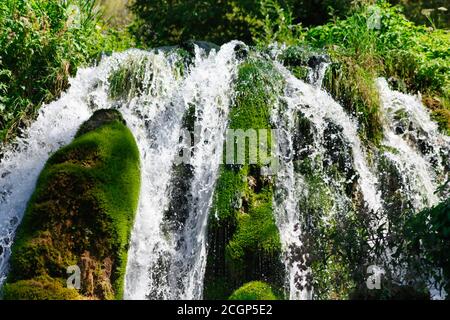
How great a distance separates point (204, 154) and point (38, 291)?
2559 millimetres

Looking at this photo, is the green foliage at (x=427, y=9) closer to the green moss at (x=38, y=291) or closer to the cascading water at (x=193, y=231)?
the cascading water at (x=193, y=231)

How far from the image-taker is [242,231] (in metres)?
6.35

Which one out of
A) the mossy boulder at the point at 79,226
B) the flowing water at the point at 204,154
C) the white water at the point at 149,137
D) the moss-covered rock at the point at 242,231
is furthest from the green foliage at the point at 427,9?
the mossy boulder at the point at 79,226

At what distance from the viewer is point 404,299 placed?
552cm

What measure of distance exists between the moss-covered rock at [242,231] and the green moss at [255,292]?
1.20 ft

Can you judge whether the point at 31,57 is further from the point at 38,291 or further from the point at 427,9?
the point at 427,9

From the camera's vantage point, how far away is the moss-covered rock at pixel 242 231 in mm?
6184

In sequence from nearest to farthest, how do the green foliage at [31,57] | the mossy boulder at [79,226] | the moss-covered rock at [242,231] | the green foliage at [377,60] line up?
the mossy boulder at [79,226] < the moss-covered rock at [242,231] < the green foliage at [377,60] < the green foliage at [31,57]

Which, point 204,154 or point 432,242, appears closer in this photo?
point 432,242

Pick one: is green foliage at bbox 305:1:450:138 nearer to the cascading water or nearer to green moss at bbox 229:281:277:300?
the cascading water

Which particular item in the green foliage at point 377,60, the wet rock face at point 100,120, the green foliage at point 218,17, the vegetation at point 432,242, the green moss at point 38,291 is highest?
the green foliage at point 218,17

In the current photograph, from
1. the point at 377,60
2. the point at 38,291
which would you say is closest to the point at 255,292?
the point at 38,291
